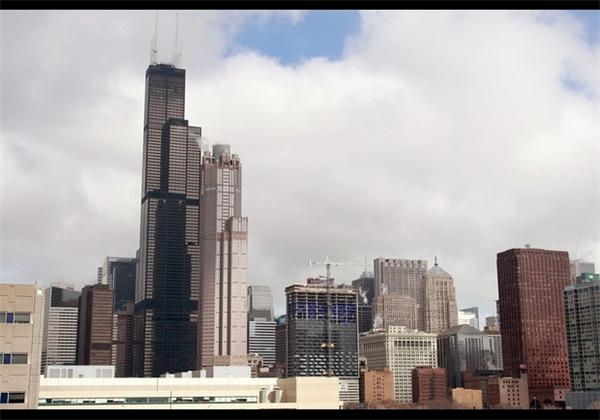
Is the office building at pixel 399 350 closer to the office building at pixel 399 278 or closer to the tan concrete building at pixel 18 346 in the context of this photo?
the office building at pixel 399 278

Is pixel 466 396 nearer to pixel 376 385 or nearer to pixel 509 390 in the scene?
pixel 509 390

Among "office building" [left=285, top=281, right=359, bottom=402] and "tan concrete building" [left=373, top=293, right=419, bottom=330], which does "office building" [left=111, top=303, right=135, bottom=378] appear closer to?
"office building" [left=285, top=281, right=359, bottom=402]

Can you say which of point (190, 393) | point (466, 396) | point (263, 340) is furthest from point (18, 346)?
point (263, 340)

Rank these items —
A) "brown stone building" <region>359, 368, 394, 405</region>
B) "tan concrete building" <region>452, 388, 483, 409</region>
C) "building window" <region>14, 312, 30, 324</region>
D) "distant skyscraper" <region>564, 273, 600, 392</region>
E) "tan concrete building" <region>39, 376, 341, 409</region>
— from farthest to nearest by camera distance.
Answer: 1. "brown stone building" <region>359, 368, 394, 405</region>
2. "distant skyscraper" <region>564, 273, 600, 392</region>
3. "tan concrete building" <region>452, 388, 483, 409</region>
4. "tan concrete building" <region>39, 376, 341, 409</region>
5. "building window" <region>14, 312, 30, 324</region>

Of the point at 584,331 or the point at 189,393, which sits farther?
the point at 584,331

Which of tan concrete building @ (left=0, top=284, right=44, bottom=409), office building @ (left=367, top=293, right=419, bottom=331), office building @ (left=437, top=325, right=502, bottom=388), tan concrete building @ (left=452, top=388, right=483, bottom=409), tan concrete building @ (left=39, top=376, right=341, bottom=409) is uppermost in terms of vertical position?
office building @ (left=367, top=293, right=419, bottom=331)

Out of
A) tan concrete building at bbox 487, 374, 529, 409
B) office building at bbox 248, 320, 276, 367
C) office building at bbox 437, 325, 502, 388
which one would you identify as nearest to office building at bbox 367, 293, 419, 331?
office building at bbox 437, 325, 502, 388

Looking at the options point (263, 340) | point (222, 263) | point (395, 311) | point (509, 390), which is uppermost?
point (222, 263)
